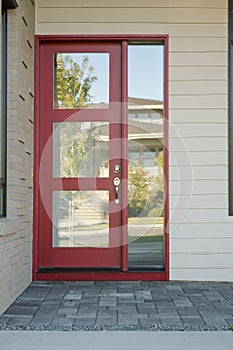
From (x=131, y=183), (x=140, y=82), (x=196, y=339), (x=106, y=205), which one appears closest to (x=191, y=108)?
(x=140, y=82)

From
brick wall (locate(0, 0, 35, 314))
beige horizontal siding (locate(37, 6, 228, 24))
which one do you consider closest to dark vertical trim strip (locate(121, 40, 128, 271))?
beige horizontal siding (locate(37, 6, 228, 24))

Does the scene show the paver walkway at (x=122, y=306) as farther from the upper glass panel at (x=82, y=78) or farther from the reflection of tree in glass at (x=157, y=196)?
the upper glass panel at (x=82, y=78)

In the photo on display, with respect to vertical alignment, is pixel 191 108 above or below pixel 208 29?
below

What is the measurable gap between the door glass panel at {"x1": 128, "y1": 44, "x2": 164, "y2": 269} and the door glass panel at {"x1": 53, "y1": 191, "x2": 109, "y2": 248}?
0.26m

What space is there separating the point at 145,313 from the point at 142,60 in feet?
8.24

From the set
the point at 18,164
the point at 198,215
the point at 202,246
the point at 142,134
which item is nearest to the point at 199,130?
the point at 142,134

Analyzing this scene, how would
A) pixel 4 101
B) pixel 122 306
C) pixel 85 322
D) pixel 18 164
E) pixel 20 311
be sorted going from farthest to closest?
pixel 18 164, pixel 4 101, pixel 122 306, pixel 20 311, pixel 85 322

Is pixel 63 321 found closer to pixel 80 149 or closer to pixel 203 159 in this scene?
pixel 80 149

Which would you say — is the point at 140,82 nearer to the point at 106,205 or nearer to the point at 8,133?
the point at 106,205

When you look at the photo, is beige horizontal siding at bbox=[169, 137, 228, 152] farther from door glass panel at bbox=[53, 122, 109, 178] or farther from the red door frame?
door glass panel at bbox=[53, 122, 109, 178]

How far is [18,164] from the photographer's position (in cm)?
428

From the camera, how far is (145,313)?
3.73 metres

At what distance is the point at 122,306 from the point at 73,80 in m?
2.28

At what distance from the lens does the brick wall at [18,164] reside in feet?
12.9
